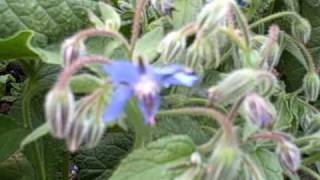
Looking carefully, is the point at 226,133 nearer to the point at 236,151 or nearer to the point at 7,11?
the point at 236,151

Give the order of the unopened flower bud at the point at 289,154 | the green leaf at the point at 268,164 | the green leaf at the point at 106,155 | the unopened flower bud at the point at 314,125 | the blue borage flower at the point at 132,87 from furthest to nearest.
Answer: the green leaf at the point at 106,155 < the unopened flower bud at the point at 314,125 < the green leaf at the point at 268,164 < the unopened flower bud at the point at 289,154 < the blue borage flower at the point at 132,87

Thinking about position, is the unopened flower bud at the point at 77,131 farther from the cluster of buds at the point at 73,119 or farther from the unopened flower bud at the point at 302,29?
the unopened flower bud at the point at 302,29

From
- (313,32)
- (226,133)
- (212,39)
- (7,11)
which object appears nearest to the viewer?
(226,133)

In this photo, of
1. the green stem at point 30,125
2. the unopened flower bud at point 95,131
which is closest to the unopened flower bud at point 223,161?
the unopened flower bud at point 95,131

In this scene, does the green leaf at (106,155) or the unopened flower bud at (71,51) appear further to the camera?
the green leaf at (106,155)

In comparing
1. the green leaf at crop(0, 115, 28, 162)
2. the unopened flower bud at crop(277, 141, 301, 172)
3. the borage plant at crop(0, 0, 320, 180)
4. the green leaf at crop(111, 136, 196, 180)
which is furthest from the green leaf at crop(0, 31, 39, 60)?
the unopened flower bud at crop(277, 141, 301, 172)

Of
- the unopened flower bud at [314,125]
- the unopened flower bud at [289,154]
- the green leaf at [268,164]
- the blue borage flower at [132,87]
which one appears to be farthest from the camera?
the unopened flower bud at [314,125]

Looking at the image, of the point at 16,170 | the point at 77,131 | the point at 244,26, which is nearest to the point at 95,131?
the point at 77,131

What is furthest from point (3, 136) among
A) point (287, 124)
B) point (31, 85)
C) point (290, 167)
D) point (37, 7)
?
point (290, 167)
